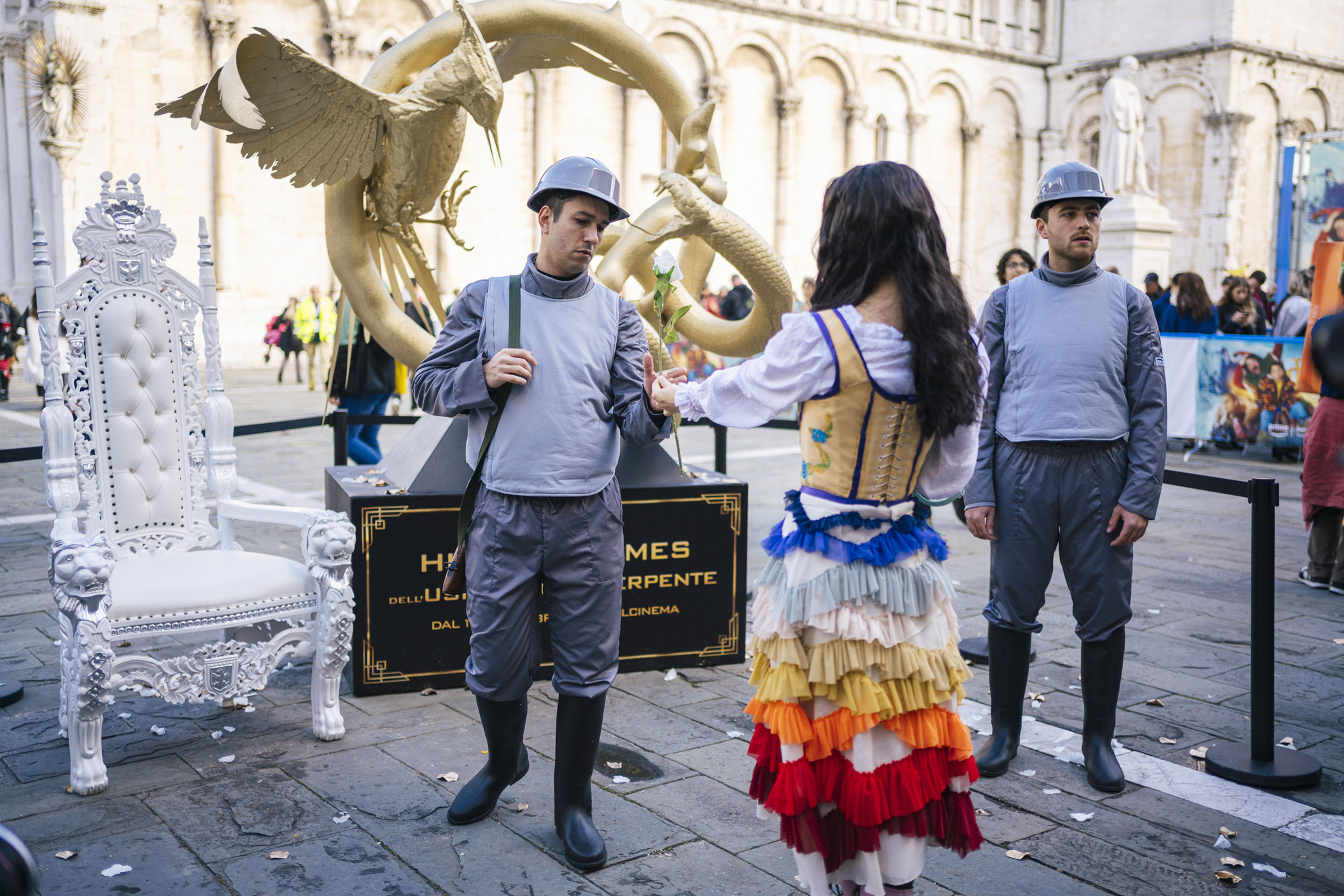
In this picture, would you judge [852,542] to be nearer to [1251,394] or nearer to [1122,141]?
[1251,394]

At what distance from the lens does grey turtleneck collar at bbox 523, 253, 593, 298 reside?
3150mm

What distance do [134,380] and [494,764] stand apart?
84.6 inches

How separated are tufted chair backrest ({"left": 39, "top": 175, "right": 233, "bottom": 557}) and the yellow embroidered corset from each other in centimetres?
287

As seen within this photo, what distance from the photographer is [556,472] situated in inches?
121

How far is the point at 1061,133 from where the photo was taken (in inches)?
1264

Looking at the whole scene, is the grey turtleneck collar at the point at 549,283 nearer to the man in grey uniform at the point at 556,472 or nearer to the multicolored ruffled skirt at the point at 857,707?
the man in grey uniform at the point at 556,472

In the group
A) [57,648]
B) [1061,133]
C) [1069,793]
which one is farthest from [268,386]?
[1061,133]

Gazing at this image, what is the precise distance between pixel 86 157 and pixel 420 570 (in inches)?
730

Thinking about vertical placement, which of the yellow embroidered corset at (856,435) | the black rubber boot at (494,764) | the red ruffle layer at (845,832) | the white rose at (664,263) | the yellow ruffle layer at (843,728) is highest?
the white rose at (664,263)

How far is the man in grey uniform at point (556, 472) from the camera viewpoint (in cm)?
307

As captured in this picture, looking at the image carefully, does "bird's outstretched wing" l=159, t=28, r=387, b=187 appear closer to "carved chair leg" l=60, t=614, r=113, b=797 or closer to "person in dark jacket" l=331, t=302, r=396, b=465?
"carved chair leg" l=60, t=614, r=113, b=797

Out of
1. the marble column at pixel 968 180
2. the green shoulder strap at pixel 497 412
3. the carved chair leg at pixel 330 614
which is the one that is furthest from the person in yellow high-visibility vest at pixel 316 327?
the marble column at pixel 968 180

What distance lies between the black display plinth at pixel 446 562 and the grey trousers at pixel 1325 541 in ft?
12.4

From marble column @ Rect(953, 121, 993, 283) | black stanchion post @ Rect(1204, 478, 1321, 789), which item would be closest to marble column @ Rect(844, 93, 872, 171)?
marble column @ Rect(953, 121, 993, 283)
